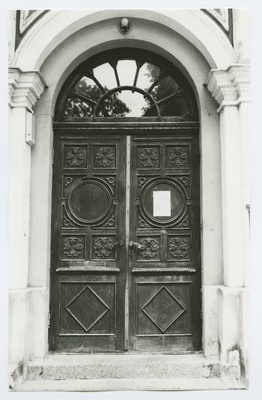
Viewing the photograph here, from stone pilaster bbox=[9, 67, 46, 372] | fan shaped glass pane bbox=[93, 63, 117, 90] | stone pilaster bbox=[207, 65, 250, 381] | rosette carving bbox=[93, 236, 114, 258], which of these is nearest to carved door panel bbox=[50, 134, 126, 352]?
rosette carving bbox=[93, 236, 114, 258]

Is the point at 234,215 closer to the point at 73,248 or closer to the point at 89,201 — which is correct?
the point at 89,201

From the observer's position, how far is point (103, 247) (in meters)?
6.50

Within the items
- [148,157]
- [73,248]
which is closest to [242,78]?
[148,157]

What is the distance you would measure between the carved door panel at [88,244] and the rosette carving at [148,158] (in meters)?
0.26

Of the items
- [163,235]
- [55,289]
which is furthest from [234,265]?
[55,289]

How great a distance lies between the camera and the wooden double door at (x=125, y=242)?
6402 millimetres

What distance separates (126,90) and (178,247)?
216 cm

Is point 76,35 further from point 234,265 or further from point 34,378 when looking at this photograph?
point 34,378

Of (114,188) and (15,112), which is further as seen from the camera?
(114,188)

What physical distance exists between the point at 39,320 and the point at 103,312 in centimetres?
81

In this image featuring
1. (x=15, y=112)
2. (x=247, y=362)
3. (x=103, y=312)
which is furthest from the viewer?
(x=103, y=312)

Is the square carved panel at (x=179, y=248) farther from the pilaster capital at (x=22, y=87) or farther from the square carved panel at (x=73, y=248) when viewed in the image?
the pilaster capital at (x=22, y=87)

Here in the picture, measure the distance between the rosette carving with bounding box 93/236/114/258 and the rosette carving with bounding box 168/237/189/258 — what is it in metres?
0.76

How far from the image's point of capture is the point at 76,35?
6438 mm
